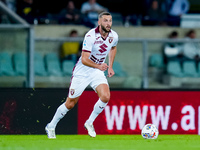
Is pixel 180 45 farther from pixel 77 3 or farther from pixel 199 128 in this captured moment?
pixel 77 3

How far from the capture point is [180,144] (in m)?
8.72

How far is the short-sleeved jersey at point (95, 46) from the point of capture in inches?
359

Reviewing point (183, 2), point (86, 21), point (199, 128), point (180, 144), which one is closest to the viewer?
point (180, 144)

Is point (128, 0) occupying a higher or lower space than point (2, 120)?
higher

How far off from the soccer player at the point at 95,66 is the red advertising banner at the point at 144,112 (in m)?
1.46

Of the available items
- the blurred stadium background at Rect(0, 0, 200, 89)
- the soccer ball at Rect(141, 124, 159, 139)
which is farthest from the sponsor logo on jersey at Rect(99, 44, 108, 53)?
the blurred stadium background at Rect(0, 0, 200, 89)

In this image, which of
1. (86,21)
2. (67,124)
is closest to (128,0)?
(86,21)

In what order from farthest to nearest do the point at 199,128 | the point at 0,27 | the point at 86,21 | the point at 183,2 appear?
the point at 183,2 → the point at 86,21 → the point at 0,27 → the point at 199,128

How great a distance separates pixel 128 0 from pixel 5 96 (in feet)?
20.9

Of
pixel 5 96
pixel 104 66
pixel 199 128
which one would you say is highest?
pixel 104 66

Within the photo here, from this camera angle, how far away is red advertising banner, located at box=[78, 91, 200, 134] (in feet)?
36.0

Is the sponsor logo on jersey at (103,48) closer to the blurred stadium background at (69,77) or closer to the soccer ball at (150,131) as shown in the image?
the soccer ball at (150,131)

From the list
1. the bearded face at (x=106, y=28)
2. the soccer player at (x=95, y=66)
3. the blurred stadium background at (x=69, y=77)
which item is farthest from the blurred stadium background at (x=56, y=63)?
the bearded face at (x=106, y=28)

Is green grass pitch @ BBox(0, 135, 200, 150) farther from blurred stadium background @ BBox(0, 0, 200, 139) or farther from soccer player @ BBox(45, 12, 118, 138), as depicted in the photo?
blurred stadium background @ BBox(0, 0, 200, 139)
